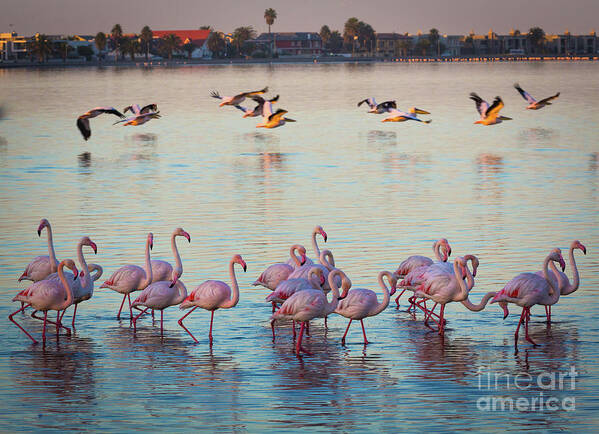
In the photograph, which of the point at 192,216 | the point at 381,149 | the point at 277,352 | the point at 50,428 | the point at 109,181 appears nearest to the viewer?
the point at 50,428

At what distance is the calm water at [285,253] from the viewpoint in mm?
10930

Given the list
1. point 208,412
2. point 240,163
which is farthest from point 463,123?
point 208,412

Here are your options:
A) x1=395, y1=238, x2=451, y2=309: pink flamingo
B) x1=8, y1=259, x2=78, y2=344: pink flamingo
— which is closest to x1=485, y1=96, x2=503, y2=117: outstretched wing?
x1=395, y1=238, x2=451, y2=309: pink flamingo

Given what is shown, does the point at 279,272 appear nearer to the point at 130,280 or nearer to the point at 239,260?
the point at 239,260

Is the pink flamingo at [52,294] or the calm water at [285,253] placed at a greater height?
the pink flamingo at [52,294]

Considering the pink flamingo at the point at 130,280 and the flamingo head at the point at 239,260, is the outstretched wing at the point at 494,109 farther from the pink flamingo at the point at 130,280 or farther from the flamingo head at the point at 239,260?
the flamingo head at the point at 239,260

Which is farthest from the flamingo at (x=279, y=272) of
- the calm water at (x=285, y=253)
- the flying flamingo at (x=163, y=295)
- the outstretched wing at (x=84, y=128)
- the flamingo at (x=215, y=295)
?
the outstretched wing at (x=84, y=128)

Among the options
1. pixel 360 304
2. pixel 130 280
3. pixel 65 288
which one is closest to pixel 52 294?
pixel 65 288

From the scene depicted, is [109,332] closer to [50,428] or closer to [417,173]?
[50,428]

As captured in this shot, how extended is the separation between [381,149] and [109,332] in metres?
28.1

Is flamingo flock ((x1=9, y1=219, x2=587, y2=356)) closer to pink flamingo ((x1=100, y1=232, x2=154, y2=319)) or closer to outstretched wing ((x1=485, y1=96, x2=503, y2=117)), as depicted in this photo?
pink flamingo ((x1=100, y1=232, x2=154, y2=319))

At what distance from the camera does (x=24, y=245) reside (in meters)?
20.0

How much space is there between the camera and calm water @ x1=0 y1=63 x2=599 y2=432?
430 inches

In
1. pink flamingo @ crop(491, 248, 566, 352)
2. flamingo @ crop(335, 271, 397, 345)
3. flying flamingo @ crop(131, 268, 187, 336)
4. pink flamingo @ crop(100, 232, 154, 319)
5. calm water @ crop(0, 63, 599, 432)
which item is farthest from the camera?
pink flamingo @ crop(100, 232, 154, 319)
